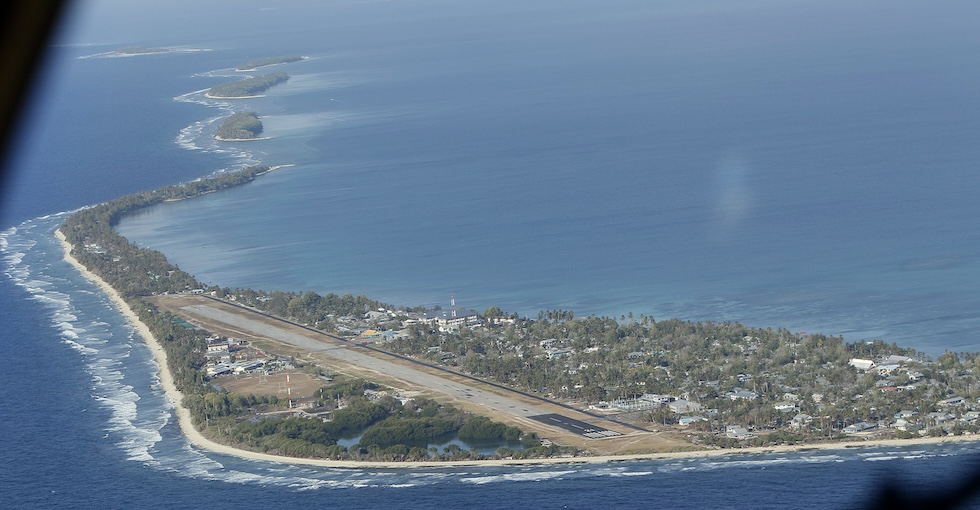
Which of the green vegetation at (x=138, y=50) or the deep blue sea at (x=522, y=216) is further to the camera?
the green vegetation at (x=138, y=50)

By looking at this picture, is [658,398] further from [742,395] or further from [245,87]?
[245,87]

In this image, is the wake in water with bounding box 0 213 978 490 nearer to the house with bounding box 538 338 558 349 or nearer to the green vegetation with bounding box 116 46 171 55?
the house with bounding box 538 338 558 349

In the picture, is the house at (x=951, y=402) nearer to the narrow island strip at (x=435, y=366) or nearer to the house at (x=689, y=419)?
the narrow island strip at (x=435, y=366)

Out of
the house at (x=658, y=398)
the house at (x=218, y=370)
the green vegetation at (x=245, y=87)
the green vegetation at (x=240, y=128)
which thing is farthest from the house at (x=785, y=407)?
the green vegetation at (x=245, y=87)

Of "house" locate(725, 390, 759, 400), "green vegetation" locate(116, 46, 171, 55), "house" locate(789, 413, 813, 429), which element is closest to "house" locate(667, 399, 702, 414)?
"house" locate(725, 390, 759, 400)

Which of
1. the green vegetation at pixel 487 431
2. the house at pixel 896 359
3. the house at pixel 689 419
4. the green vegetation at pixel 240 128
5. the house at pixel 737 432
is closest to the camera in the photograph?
the house at pixel 737 432

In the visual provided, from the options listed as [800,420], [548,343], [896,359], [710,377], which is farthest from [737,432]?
[548,343]
